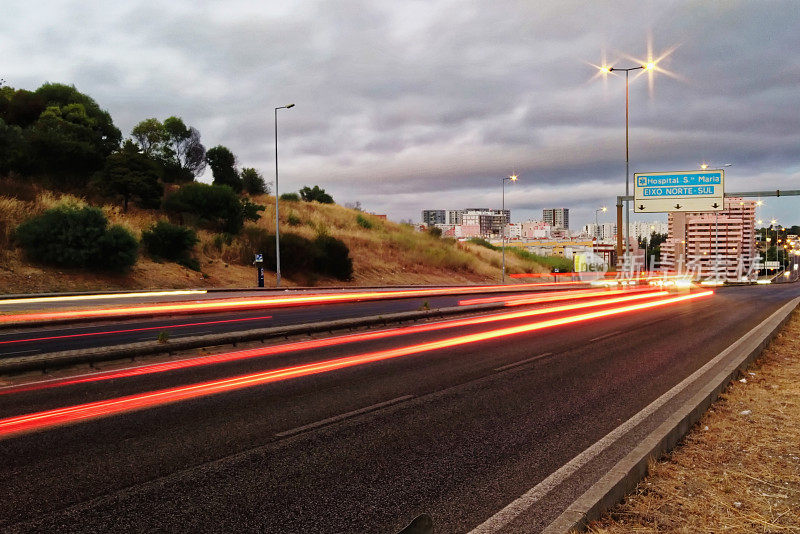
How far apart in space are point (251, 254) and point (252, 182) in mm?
32703

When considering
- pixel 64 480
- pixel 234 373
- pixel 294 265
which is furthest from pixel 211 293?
pixel 64 480

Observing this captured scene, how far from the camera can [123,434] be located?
591cm

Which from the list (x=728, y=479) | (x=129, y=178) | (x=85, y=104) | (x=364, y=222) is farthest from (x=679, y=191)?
(x=85, y=104)

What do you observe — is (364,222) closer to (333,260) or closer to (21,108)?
(333,260)

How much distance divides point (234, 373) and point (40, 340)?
23.1 feet

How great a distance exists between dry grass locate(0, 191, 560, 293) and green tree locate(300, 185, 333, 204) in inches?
671

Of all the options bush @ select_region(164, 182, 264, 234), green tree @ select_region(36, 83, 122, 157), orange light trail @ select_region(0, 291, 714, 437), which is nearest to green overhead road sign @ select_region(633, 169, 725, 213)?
orange light trail @ select_region(0, 291, 714, 437)

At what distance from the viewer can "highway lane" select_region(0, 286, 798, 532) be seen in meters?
4.07

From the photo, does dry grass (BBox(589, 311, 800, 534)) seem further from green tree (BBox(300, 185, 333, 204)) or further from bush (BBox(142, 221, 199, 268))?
green tree (BBox(300, 185, 333, 204))

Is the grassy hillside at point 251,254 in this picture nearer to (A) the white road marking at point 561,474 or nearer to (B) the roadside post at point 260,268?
(B) the roadside post at point 260,268

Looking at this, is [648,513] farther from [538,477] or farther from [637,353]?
[637,353]

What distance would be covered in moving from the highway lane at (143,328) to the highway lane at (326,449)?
190 inches

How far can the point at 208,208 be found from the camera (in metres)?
44.7

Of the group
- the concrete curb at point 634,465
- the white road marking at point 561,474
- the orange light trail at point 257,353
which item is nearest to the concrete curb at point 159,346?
the orange light trail at point 257,353
